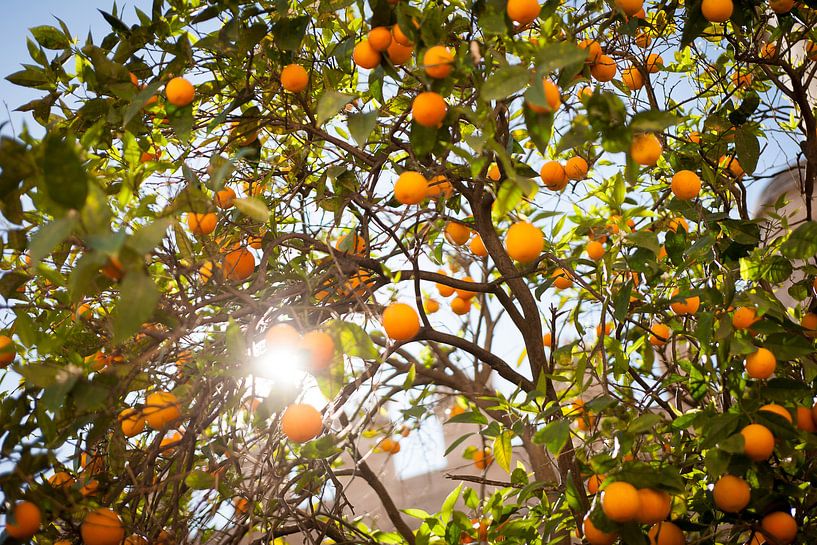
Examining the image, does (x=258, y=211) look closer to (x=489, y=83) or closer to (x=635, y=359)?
(x=489, y=83)

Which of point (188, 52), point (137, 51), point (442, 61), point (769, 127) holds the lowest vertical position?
point (442, 61)

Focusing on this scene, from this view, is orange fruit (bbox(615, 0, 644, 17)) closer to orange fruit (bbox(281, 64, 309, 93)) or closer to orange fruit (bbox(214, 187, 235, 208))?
orange fruit (bbox(281, 64, 309, 93))

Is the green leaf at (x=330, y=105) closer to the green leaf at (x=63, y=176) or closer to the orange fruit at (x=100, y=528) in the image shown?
the green leaf at (x=63, y=176)

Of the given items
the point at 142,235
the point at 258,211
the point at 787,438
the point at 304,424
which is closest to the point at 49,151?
the point at 142,235

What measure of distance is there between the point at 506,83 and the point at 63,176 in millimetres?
512

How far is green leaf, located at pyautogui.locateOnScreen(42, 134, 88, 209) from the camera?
0.71m

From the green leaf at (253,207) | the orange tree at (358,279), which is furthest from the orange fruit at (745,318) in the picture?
the green leaf at (253,207)

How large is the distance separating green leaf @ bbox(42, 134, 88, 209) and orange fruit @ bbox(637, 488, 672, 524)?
82cm

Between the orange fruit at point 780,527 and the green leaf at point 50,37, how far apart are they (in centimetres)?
153

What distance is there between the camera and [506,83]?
86cm

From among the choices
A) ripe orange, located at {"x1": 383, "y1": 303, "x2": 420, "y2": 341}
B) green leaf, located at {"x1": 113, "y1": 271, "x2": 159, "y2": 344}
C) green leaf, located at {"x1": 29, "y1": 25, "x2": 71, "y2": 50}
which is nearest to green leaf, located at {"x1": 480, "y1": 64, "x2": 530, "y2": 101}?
ripe orange, located at {"x1": 383, "y1": 303, "x2": 420, "y2": 341}

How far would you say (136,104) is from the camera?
107 centimetres

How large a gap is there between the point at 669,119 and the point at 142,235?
0.65 meters

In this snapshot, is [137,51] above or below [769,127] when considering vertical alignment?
below
